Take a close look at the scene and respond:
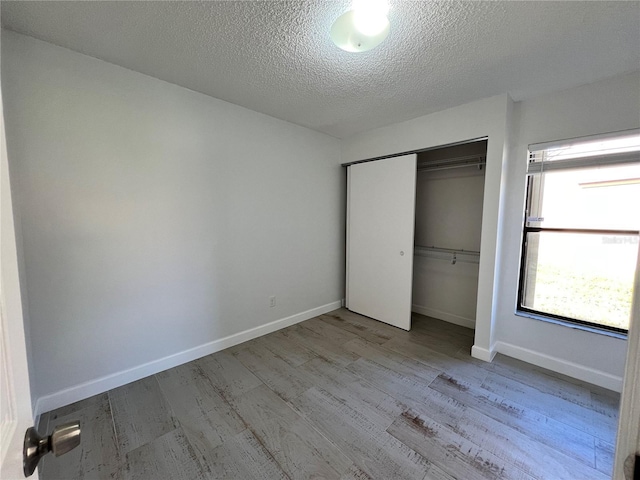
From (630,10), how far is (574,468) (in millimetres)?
2399

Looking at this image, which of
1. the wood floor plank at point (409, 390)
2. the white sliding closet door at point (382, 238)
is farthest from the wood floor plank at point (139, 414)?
the white sliding closet door at point (382, 238)

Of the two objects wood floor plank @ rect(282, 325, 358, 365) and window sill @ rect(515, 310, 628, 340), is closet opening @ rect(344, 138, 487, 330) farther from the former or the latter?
wood floor plank @ rect(282, 325, 358, 365)

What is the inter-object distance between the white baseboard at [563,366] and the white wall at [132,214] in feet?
7.83

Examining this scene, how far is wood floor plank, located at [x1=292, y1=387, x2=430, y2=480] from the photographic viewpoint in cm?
135

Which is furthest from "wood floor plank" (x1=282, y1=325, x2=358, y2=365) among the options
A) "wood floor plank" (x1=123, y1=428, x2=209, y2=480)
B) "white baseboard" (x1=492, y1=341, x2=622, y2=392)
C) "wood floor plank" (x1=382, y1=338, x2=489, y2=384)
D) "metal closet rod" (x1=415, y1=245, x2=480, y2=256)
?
"metal closet rod" (x1=415, y1=245, x2=480, y2=256)

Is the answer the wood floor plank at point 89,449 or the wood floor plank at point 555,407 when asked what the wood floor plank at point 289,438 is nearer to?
the wood floor plank at point 89,449

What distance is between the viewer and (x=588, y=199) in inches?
81.4

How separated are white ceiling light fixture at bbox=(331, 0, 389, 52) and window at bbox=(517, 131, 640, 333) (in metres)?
1.82

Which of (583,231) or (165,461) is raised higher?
(583,231)

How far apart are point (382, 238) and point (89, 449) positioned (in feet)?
9.60

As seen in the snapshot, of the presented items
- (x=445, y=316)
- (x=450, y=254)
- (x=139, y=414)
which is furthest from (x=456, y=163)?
(x=139, y=414)

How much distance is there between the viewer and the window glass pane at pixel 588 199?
6.23ft

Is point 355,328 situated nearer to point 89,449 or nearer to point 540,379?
point 540,379

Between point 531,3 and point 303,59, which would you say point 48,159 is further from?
point 531,3
